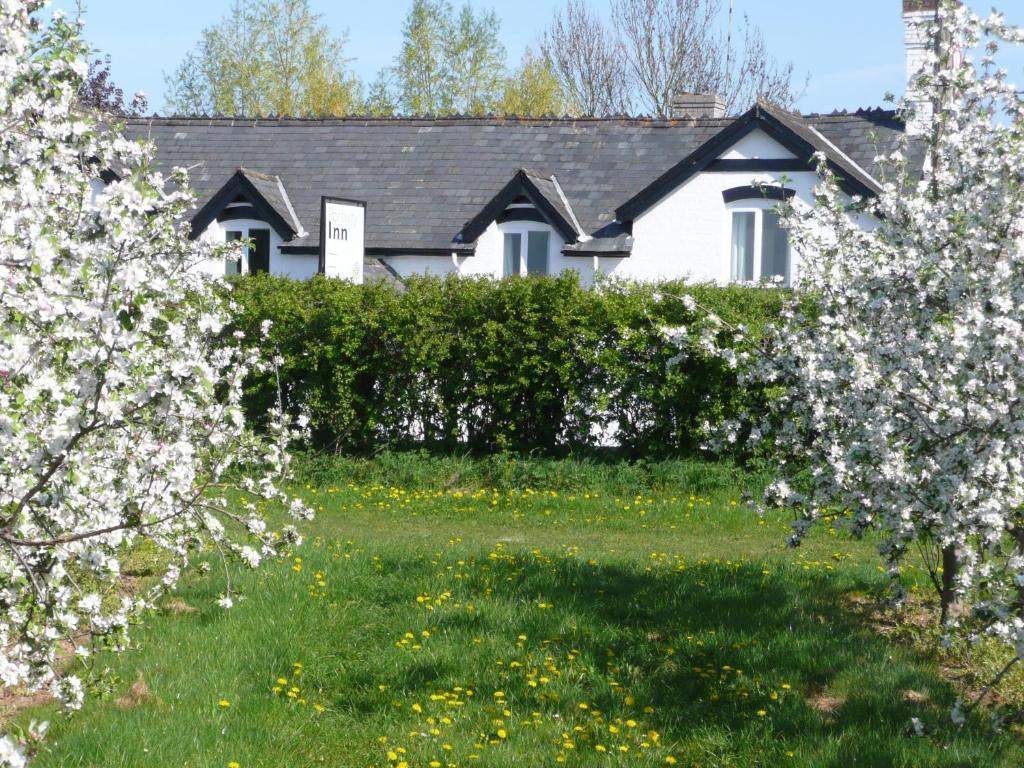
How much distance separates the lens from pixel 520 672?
751 centimetres

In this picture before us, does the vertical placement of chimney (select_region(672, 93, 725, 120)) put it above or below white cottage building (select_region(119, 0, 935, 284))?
above

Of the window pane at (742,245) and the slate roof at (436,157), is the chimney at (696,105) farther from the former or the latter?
the window pane at (742,245)

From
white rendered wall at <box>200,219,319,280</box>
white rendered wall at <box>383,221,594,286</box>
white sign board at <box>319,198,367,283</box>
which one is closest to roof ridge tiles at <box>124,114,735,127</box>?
white rendered wall at <box>200,219,319,280</box>

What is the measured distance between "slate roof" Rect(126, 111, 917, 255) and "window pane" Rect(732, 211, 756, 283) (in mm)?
2070

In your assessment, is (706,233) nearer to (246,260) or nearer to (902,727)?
(246,260)

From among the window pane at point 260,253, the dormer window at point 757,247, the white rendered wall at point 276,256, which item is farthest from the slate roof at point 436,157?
Result: the dormer window at point 757,247

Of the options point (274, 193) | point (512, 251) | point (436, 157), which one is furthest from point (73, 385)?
point (436, 157)

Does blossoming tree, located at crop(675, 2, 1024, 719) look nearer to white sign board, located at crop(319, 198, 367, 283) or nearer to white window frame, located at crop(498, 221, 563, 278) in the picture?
white sign board, located at crop(319, 198, 367, 283)

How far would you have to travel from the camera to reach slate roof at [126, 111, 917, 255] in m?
24.8

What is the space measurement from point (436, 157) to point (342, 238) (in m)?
7.82

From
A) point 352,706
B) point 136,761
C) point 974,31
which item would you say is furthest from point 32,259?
point 974,31

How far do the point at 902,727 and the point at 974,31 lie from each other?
176 inches

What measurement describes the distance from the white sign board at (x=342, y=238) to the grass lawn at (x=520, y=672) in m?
9.49

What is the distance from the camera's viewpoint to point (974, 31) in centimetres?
775
